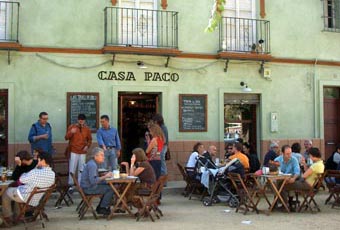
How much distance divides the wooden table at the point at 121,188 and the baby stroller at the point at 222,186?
91.2 inches

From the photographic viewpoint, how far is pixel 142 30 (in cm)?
1352

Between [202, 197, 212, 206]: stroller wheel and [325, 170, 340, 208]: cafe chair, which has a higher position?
[325, 170, 340, 208]: cafe chair

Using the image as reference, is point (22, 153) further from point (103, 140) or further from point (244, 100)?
point (244, 100)

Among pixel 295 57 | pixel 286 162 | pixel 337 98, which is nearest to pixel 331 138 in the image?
pixel 337 98

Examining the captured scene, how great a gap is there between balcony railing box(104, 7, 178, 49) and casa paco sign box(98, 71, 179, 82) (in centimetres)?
74

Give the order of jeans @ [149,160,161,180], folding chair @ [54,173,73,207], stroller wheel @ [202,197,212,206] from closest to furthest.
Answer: folding chair @ [54,173,73,207] → jeans @ [149,160,161,180] → stroller wheel @ [202,197,212,206]

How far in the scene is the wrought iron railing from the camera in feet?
51.6

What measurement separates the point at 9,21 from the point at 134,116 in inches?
163

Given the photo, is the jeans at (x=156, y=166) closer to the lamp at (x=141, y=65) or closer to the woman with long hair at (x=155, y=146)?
the woman with long hair at (x=155, y=146)

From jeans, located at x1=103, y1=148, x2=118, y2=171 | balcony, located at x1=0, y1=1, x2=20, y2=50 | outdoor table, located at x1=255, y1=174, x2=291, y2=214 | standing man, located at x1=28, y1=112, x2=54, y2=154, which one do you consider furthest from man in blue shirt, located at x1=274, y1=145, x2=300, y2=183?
balcony, located at x1=0, y1=1, x2=20, y2=50

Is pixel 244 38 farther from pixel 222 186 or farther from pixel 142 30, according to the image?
pixel 222 186

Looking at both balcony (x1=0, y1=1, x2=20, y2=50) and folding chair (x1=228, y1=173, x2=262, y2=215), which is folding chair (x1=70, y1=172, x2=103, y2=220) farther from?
balcony (x1=0, y1=1, x2=20, y2=50)

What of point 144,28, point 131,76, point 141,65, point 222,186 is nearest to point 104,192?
point 222,186

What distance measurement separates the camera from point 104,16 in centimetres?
1300
